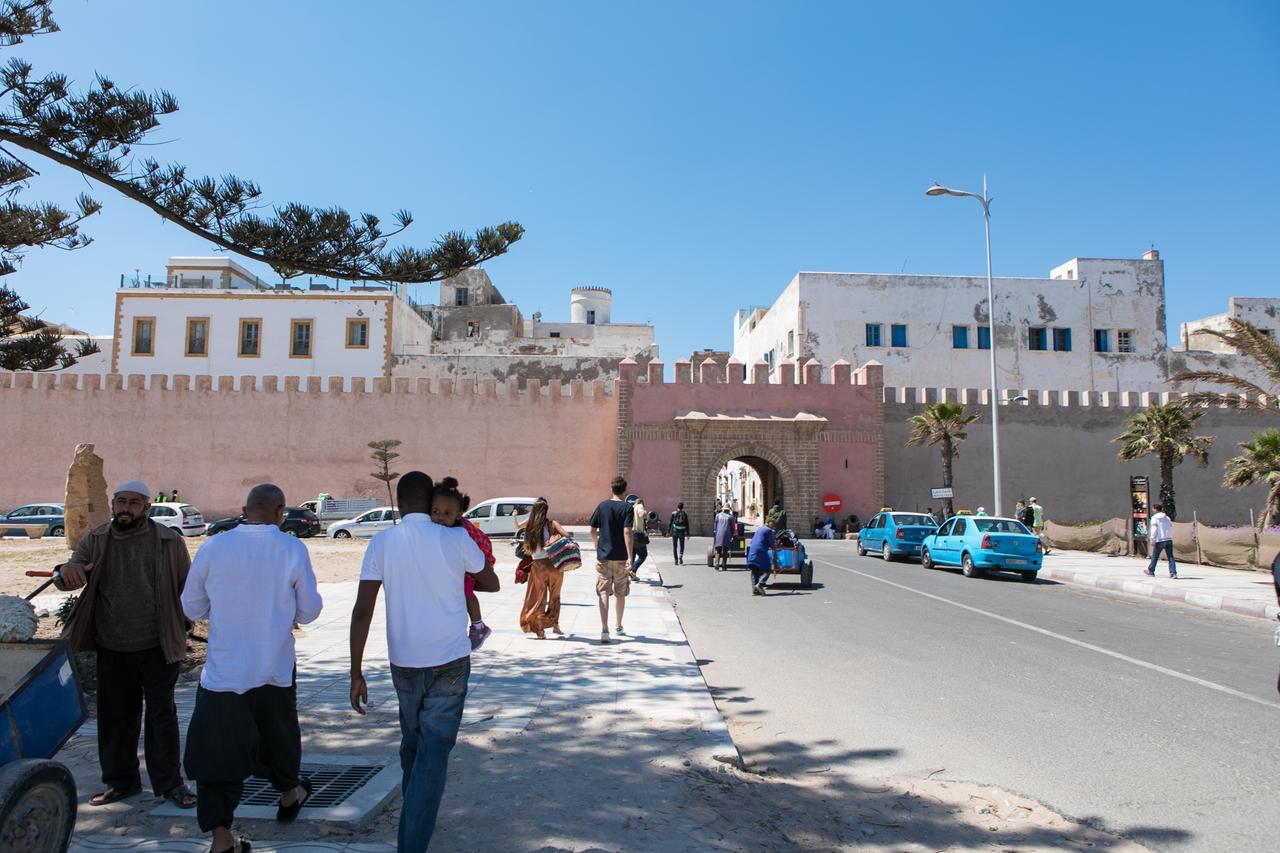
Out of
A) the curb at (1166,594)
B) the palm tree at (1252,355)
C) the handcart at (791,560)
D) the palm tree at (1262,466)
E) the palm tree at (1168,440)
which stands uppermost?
the palm tree at (1252,355)

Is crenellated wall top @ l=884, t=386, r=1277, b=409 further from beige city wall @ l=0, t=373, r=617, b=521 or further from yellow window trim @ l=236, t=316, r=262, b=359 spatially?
yellow window trim @ l=236, t=316, r=262, b=359

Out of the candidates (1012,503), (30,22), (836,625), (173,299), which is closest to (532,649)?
(836,625)

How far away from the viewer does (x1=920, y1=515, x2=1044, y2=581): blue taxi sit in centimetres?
1648

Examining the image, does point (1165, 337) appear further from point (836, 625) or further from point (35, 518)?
point (35, 518)

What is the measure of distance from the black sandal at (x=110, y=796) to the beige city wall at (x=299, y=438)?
29.5 m

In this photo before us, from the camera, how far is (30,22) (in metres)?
6.93

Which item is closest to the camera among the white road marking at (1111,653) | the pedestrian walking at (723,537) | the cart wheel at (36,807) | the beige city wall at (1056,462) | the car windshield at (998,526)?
the cart wheel at (36,807)

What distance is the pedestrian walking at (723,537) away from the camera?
1778cm

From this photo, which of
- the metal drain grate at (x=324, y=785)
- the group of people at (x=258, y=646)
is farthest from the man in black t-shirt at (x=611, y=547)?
the group of people at (x=258, y=646)

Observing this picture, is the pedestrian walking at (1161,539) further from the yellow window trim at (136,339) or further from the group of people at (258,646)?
the yellow window trim at (136,339)

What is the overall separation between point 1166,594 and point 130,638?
49.5 feet

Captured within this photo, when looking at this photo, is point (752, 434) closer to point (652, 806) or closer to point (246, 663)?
point (652, 806)

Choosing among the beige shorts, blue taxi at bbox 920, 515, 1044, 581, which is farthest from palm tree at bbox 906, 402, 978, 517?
the beige shorts

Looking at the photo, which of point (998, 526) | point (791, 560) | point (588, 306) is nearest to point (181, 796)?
point (791, 560)
